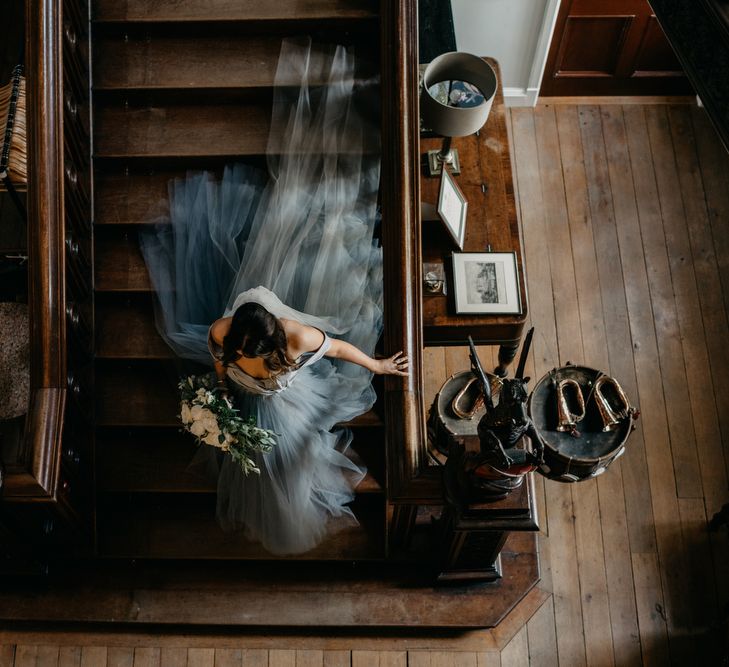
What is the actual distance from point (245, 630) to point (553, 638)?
1499 millimetres

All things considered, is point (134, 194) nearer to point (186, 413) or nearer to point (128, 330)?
point (128, 330)

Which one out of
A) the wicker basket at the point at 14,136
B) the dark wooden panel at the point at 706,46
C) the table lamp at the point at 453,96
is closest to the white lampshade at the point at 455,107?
the table lamp at the point at 453,96

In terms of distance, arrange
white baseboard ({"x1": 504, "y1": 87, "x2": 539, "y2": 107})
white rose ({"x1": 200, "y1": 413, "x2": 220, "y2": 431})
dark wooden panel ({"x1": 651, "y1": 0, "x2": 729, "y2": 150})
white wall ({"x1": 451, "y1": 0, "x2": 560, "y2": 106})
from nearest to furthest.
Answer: dark wooden panel ({"x1": 651, "y1": 0, "x2": 729, "y2": 150})
white rose ({"x1": 200, "y1": 413, "x2": 220, "y2": 431})
white wall ({"x1": 451, "y1": 0, "x2": 560, "y2": 106})
white baseboard ({"x1": 504, "y1": 87, "x2": 539, "y2": 107})

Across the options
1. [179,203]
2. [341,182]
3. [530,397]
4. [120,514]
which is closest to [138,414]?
[120,514]

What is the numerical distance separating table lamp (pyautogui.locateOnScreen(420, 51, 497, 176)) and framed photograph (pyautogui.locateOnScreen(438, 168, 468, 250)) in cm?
16

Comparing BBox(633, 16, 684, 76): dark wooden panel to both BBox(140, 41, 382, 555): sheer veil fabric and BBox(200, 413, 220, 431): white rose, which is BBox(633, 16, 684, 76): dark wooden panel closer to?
BBox(140, 41, 382, 555): sheer veil fabric

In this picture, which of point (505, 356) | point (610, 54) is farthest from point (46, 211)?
point (610, 54)

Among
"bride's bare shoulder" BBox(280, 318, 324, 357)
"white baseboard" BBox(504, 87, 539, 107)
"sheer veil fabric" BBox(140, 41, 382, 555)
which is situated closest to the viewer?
"bride's bare shoulder" BBox(280, 318, 324, 357)

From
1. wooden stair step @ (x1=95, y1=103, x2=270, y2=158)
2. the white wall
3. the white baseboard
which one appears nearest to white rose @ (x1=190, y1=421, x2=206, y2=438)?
wooden stair step @ (x1=95, y1=103, x2=270, y2=158)

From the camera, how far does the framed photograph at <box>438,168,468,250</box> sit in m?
3.69

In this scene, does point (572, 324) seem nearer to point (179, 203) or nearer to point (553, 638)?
point (553, 638)

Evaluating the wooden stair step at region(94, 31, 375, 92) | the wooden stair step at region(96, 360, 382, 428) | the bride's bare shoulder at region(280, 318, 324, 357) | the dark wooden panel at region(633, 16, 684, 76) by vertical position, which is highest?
the dark wooden panel at region(633, 16, 684, 76)

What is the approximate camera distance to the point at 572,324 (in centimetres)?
462

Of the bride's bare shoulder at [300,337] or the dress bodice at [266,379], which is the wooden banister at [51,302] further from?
the bride's bare shoulder at [300,337]
